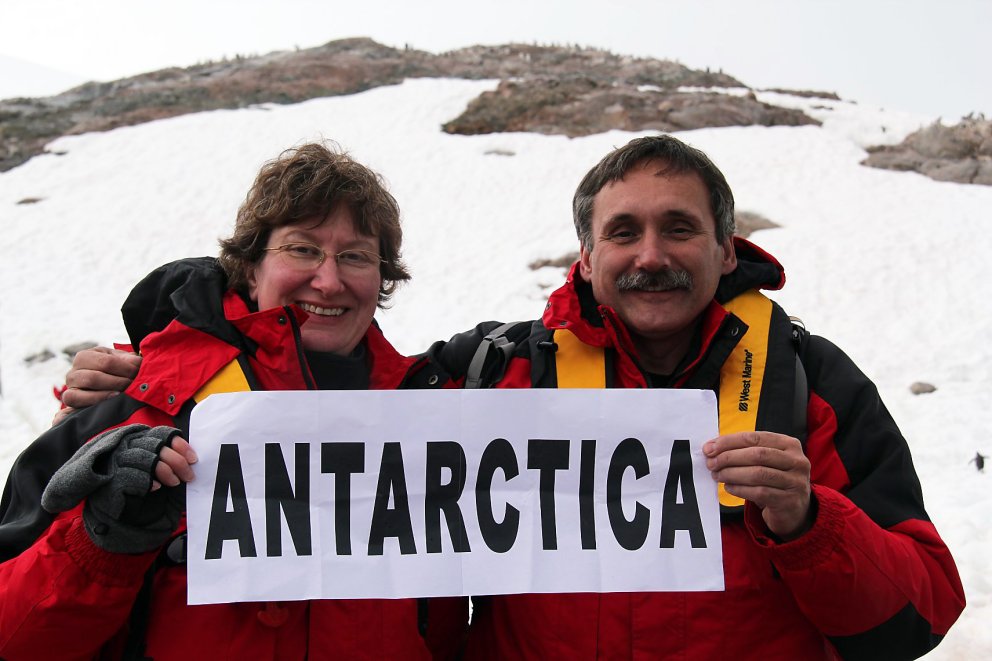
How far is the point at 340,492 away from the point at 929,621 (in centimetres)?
183

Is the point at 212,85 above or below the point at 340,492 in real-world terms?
above

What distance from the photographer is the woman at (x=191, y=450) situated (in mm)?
1891

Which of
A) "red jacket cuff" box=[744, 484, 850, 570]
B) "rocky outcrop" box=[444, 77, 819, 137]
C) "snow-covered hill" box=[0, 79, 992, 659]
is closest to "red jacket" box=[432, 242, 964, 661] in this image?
"red jacket cuff" box=[744, 484, 850, 570]

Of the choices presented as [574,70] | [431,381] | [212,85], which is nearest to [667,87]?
[574,70]

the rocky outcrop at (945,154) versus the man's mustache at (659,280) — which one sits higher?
the man's mustache at (659,280)

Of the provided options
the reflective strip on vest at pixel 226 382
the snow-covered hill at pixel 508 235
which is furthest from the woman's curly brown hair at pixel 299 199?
the snow-covered hill at pixel 508 235

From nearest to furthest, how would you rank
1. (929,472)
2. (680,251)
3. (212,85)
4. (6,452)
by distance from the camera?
(680,251), (929,472), (6,452), (212,85)

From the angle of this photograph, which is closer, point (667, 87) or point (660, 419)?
point (660, 419)

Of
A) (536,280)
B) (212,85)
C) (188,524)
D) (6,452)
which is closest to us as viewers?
(188,524)

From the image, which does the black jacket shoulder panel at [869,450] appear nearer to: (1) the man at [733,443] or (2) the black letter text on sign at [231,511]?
(1) the man at [733,443]

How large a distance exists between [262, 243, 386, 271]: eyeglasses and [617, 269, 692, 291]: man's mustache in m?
1.02

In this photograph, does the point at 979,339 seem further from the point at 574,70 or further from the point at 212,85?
the point at 574,70

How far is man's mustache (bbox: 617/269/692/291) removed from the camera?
2578mm

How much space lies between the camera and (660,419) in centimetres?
226
